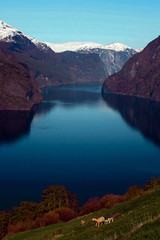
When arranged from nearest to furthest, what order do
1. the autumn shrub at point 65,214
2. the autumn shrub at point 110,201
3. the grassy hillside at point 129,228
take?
the grassy hillside at point 129,228
the autumn shrub at point 65,214
the autumn shrub at point 110,201

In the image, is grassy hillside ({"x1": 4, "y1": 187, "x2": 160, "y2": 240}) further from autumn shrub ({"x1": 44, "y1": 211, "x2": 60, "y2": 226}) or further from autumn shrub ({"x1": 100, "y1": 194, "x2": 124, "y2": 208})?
autumn shrub ({"x1": 100, "y1": 194, "x2": 124, "y2": 208})

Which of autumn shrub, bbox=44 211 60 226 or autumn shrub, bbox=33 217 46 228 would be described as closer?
autumn shrub, bbox=33 217 46 228

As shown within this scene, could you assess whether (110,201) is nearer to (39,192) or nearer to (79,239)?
(39,192)

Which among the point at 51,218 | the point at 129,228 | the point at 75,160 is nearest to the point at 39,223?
the point at 51,218

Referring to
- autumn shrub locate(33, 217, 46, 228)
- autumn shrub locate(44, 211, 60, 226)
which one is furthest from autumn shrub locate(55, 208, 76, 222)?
autumn shrub locate(33, 217, 46, 228)

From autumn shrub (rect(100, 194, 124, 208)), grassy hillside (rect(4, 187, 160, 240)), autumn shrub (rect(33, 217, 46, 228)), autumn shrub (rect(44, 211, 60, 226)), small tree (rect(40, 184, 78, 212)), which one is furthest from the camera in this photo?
small tree (rect(40, 184, 78, 212))

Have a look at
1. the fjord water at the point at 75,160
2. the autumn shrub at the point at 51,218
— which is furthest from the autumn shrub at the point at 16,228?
the fjord water at the point at 75,160

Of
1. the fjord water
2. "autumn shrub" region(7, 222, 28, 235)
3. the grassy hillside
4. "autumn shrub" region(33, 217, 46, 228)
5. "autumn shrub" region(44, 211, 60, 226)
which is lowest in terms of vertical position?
the fjord water

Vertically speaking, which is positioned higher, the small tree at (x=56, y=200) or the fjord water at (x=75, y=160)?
the small tree at (x=56, y=200)

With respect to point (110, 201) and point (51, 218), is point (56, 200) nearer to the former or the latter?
point (110, 201)

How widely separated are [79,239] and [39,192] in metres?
65.5

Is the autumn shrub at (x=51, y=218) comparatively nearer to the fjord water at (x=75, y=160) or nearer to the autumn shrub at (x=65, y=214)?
the autumn shrub at (x=65, y=214)

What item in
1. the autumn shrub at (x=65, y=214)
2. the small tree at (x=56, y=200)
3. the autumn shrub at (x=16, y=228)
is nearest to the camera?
the autumn shrub at (x=16, y=228)

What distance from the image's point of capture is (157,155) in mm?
138375
